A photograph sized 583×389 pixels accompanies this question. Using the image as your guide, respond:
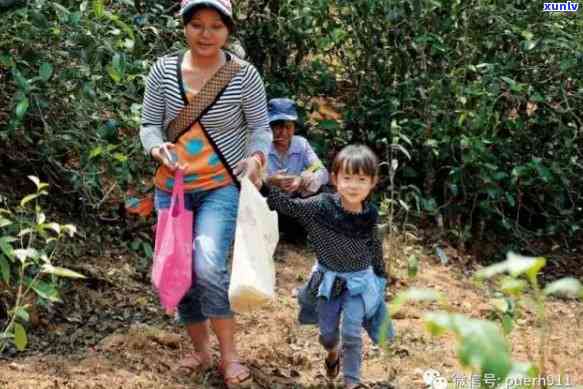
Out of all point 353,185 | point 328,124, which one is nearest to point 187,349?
point 353,185

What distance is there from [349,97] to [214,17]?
2.97 meters

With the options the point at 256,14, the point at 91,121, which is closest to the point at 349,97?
the point at 256,14

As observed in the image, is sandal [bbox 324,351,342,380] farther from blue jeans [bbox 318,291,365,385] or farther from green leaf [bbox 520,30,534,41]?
green leaf [bbox 520,30,534,41]

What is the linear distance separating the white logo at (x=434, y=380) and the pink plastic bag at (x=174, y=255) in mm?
1069

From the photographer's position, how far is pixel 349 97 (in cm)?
638

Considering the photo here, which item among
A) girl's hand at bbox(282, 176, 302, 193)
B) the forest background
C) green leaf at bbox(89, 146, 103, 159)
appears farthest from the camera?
the forest background

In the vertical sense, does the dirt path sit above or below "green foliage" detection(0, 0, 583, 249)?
below

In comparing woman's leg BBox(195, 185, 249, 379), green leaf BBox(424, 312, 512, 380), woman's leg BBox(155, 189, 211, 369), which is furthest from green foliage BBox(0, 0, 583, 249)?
green leaf BBox(424, 312, 512, 380)

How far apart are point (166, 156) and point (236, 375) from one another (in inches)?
35.0

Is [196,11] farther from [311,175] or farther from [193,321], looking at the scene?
[311,175]

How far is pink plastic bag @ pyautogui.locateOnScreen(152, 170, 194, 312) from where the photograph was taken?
11.4 feet

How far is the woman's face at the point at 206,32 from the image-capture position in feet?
11.4

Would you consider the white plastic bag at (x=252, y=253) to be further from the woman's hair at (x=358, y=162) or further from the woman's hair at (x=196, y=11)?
the woman's hair at (x=196, y=11)

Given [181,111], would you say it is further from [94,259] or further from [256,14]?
[256,14]
